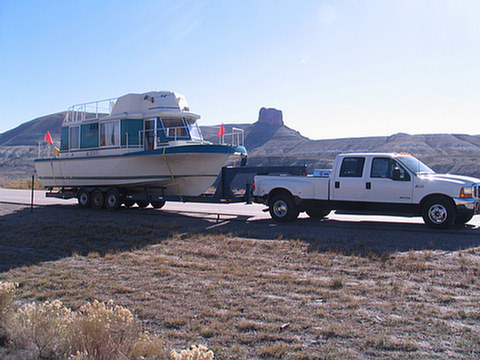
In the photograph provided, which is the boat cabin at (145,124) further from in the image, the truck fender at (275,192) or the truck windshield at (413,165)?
the truck windshield at (413,165)

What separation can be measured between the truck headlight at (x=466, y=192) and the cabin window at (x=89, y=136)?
1334 centimetres

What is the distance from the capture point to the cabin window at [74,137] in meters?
19.0

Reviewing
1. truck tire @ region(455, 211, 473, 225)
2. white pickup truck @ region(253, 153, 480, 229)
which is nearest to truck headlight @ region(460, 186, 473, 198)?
white pickup truck @ region(253, 153, 480, 229)

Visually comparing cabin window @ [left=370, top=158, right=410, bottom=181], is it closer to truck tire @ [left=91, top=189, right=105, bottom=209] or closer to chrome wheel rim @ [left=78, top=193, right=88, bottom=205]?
truck tire @ [left=91, top=189, right=105, bottom=209]

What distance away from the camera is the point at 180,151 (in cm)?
1502

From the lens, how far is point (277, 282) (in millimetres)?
6719

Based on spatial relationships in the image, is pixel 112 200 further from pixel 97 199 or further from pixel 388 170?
pixel 388 170

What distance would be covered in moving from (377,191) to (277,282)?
242 inches

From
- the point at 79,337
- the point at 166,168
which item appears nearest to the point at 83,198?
the point at 166,168

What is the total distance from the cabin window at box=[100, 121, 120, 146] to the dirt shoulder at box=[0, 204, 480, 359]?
19.9ft

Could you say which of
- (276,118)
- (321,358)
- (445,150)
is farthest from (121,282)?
(276,118)

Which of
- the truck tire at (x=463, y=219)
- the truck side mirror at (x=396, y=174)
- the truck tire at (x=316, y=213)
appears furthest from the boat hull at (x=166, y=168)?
the truck tire at (x=463, y=219)

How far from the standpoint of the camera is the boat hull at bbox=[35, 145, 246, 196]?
15344 millimetres

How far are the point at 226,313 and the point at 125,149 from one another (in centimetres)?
1272
